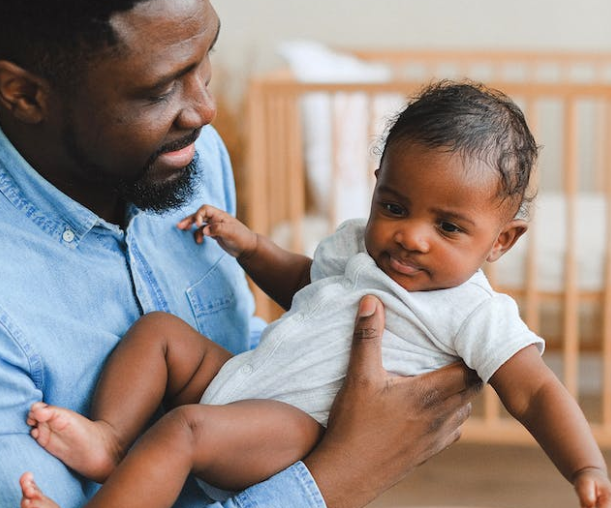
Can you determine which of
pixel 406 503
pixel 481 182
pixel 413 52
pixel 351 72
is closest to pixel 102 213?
pixel 481 182

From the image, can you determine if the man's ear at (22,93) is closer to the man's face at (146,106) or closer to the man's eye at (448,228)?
the man's face at (146,106)

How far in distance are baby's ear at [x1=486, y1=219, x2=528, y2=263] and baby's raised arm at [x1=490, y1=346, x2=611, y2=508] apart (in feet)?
0.54

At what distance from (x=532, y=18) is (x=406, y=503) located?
2043mm

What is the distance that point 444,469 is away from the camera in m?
2.99

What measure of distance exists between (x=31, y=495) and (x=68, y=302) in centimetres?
27

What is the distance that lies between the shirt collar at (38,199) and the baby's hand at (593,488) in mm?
639

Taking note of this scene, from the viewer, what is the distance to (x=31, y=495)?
1007 millimetres

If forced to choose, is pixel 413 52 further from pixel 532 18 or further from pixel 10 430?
pixel 10 430

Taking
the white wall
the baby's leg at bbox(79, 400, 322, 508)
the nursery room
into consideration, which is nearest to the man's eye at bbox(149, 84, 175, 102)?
the baby's leg at bbox(79, 400, 322, 508)

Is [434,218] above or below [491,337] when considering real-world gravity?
above

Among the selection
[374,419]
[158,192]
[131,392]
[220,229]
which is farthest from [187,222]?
[374,419]

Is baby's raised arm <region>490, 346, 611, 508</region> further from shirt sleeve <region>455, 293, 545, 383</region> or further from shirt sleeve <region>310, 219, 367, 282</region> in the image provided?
shirt sleeve <region>310, 219, 367, 282</region>

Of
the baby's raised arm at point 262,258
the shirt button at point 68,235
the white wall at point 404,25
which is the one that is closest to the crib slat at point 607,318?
the white wall at point 404,25

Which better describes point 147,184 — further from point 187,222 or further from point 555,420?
point 555,420
